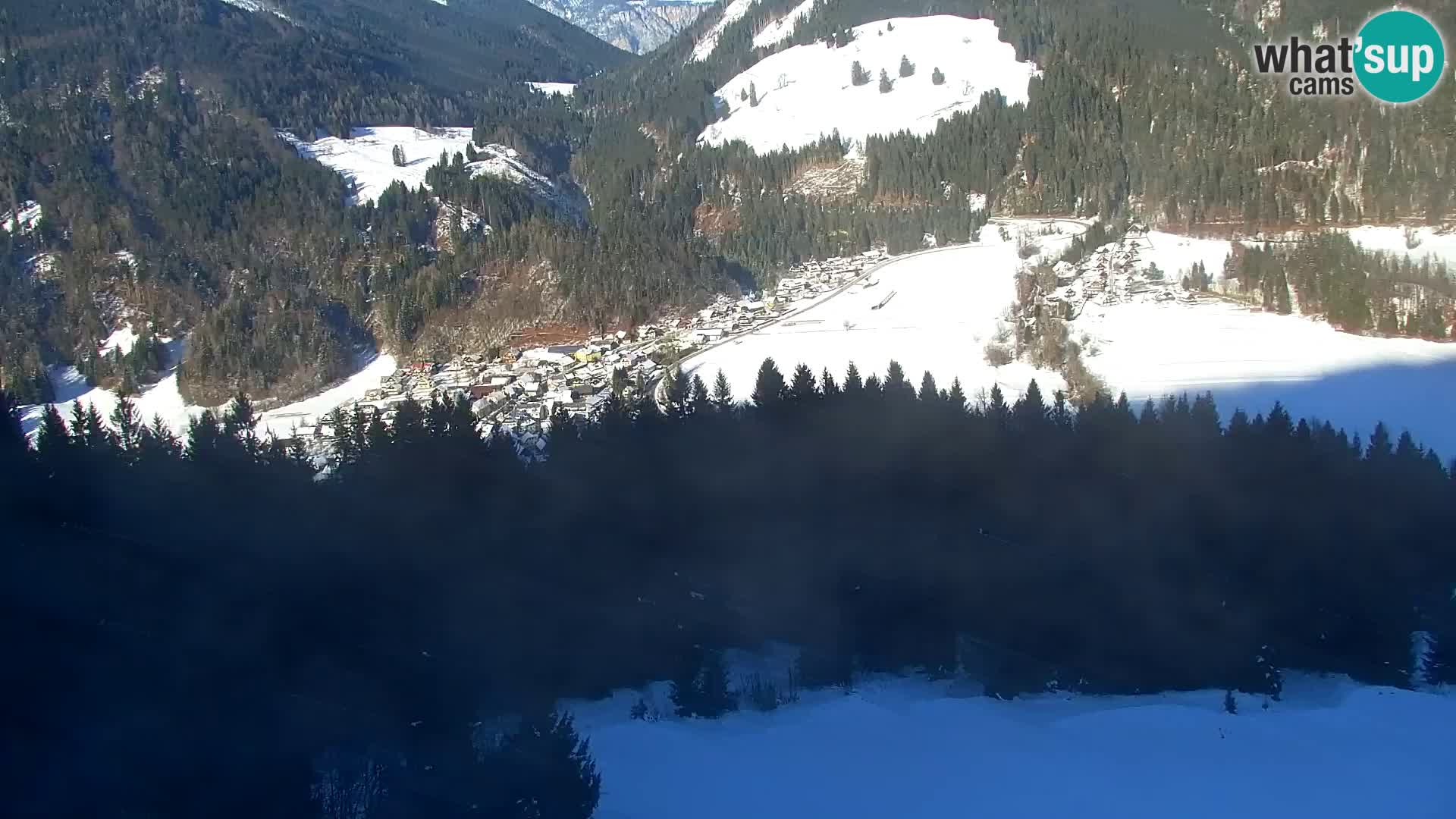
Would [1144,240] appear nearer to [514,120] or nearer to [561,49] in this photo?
[514,120]

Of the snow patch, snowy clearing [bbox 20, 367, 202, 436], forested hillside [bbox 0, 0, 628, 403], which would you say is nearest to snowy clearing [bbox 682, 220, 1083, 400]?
forested hillside [bbox 0, 0, 628, 403]

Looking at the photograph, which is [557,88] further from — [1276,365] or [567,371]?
[1276,365]

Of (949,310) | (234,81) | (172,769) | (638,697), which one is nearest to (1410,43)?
(949,310)

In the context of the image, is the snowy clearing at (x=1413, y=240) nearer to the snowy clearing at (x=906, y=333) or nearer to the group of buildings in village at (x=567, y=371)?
the snowy clearing at (x=906, y=333)

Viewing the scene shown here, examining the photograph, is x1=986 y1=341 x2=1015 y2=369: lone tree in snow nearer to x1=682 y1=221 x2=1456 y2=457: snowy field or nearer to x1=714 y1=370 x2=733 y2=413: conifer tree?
x1=682 y1=221 x2=1456 y2=457: snowy field

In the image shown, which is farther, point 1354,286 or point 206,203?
point 206,203

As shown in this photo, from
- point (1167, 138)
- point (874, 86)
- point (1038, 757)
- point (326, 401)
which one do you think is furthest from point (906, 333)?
point (874, 86)
